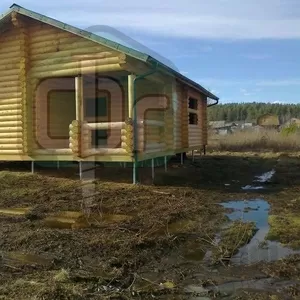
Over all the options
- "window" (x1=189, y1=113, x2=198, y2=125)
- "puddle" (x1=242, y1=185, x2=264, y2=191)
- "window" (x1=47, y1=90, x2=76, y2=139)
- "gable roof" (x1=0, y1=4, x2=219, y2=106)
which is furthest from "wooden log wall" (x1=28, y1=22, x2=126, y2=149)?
"window" (x1=189, y1=113, x2=198, y2=125)

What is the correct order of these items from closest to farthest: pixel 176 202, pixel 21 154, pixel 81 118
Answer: pixel 176 202 → pixel 81 118 → pixel 21 154

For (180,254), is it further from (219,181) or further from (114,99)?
(114,99)

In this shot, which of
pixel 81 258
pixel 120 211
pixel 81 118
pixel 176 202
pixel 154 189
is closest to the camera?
pixel 81 258

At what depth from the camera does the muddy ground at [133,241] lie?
392cm

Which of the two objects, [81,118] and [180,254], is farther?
[81,118]

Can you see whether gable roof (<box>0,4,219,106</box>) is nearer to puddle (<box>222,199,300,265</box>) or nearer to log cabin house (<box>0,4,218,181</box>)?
log cabin house (<box>0,4,218,181</box>)

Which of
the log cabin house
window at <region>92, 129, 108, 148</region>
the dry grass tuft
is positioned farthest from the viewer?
the dry grass tuft

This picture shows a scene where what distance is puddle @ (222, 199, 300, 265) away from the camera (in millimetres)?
4895

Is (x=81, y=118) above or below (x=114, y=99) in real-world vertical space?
below

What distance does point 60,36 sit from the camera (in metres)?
11.2

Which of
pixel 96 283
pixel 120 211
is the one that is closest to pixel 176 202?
pixel 120 211

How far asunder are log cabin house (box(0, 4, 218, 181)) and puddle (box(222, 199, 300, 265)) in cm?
330

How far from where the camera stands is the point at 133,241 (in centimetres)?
542

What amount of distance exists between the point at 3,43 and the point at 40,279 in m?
9.92
